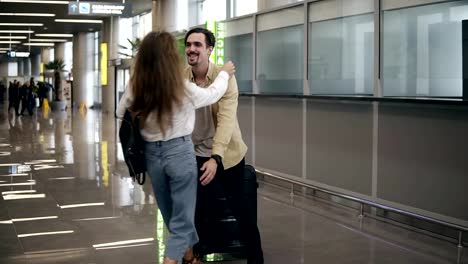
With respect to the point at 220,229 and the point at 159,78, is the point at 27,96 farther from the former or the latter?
the point at 159,78

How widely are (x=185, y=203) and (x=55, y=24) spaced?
33.9m

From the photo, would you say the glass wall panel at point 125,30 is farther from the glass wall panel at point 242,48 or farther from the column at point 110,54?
the glass wall panel at point 242,48

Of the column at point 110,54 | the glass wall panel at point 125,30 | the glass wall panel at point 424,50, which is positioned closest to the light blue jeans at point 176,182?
the glass wall panel at point 424,50

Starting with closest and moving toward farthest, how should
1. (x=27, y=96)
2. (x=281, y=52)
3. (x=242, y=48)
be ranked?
1. (x=281, y=52)
2. (x=242, y=48)
3. (x=27, y=96)

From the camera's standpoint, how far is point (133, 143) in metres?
3.62

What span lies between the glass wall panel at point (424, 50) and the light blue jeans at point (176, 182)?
2988 millimetres

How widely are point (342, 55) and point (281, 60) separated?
144cm

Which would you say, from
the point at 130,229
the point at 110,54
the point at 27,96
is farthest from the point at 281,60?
the point at 110,54

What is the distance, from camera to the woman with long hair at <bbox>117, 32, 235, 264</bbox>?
3.50 metres

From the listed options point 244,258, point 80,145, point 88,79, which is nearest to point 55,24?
point 88,79

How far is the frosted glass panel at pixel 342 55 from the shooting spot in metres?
6.89

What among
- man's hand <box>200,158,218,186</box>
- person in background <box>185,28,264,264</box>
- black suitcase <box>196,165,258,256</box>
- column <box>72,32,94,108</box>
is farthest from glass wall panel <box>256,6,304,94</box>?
column <box>72,32,94,108</box>

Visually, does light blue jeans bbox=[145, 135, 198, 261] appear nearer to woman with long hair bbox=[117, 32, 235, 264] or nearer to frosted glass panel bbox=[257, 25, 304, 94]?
woman with long hair bbox=[117, 32, 235, 264]

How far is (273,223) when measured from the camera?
20.6ft
